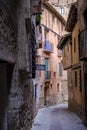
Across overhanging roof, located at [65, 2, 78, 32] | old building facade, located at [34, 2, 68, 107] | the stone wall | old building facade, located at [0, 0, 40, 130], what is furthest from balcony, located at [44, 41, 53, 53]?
old building facade, located at [0, 0, 40, 130]

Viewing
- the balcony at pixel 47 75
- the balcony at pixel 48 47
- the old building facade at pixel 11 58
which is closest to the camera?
the old building facade at pixel 11 58

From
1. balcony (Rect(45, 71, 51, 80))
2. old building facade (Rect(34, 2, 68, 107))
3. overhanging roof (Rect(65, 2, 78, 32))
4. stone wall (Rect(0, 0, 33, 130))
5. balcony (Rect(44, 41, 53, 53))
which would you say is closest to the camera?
stone wall (Rect(0, 0, 33, 130))

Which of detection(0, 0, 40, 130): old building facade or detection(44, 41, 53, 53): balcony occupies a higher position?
detection(44, 41, 53, 53): balcony

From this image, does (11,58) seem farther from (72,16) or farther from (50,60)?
(50,60)

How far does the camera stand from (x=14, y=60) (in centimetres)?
850

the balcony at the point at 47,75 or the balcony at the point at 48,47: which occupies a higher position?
the balcony at the point at 48,47

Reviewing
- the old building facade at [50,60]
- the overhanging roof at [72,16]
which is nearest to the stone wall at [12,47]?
the overhanging roof at [72,16]

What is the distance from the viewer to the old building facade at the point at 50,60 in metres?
33.7

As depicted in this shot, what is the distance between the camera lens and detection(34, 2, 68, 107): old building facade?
1327 inches

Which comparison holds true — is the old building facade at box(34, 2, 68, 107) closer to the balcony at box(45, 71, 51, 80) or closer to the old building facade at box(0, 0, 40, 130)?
the balcony at box(45, 71, 51, 80)

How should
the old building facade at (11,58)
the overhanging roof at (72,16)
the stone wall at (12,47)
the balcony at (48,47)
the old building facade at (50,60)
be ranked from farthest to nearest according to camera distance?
the balcony at (48,47) → the old building facade at (50,60) → the overhanging roof at (72,16) → the old building facade at (11,58) → the stone wall at (12,47)

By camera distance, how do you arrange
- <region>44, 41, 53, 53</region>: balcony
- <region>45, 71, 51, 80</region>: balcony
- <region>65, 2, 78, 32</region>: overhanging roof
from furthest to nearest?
<region>45, 71, 51, 80</region>: balcony < <region>44, 41, 53, 53</region>: balcony < <region>65, 2, 78, 32</region>: overhanging roof

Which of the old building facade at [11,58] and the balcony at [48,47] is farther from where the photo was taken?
the balcony at [48,47]

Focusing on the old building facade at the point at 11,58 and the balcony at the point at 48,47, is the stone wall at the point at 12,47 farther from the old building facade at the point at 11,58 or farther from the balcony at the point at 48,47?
the balcony at the point at 48,47
